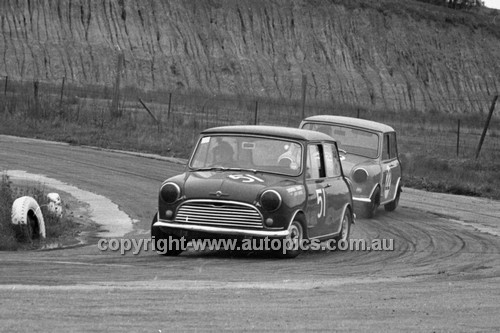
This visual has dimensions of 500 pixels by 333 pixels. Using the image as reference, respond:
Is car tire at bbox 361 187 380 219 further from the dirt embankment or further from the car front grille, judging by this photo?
the dirt embankment

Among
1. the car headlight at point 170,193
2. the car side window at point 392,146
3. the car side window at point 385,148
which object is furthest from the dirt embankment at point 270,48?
the car headlight at point 170,193

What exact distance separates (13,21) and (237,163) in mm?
46324

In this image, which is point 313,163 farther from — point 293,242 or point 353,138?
point 353,138

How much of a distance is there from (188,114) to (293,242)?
31.4 m

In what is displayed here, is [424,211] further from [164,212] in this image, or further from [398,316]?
[398,316]

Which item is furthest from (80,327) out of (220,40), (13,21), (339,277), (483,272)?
(220,40)

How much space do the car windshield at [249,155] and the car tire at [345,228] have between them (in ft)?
3.98

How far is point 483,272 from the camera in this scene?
34.4 ft

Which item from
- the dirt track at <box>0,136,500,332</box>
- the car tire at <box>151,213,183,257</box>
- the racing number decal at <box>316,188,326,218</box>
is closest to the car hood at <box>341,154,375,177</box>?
the dirt track at <box>0,136,500,332</box>

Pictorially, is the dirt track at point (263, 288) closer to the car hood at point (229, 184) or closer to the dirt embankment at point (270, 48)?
the car hood at point (229, 184)

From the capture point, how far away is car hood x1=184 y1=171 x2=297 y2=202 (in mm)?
10516

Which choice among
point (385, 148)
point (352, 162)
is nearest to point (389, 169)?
point (385, 148)

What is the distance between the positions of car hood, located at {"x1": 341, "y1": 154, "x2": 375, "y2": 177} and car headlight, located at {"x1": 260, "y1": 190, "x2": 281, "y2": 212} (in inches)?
199

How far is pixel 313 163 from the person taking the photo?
11.6 m
